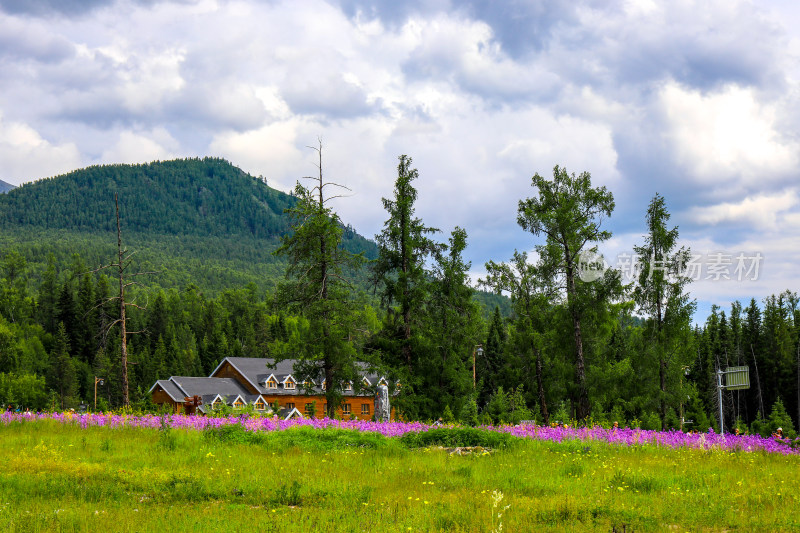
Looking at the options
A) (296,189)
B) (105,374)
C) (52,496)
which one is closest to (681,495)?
(52,496)

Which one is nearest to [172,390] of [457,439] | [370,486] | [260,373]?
[260,373]

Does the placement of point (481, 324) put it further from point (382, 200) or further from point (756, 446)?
point (756, 446)

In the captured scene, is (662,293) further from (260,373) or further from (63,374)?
(63,374)

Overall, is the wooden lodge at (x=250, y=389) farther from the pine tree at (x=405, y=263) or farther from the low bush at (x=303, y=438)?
the low bush at (x=303, y=438)

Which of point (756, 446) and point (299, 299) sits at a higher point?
point (299, 299)

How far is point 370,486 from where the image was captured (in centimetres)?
962

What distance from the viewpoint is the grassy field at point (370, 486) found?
7.50 m

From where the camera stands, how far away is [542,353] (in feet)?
140

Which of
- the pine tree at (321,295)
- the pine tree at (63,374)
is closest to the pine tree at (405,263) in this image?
the pine tree at (321,295)

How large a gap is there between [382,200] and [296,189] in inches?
184

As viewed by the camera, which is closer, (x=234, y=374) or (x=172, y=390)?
(x=172, y=390)

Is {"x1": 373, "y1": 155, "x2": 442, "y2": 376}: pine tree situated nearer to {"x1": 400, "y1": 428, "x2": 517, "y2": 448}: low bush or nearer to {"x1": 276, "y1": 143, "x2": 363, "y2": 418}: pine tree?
{"x1": 276, "y1": 143, "x2": 363, "y2": 418}: pine tree

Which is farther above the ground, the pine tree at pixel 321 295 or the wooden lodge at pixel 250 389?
the pine tree at pixel 321 295

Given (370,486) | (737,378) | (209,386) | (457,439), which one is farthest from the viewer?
(209,386)
